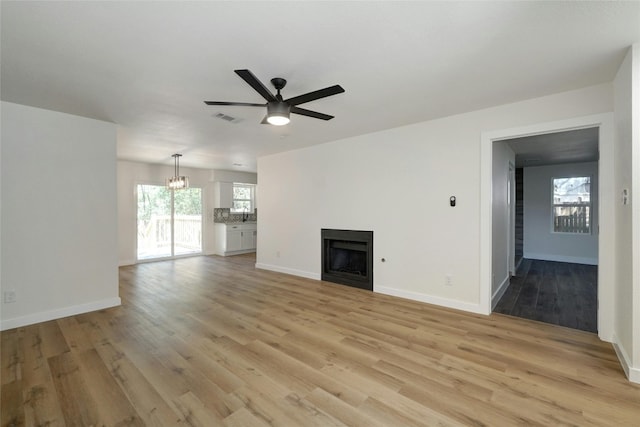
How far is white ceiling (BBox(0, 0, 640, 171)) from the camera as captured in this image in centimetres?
171

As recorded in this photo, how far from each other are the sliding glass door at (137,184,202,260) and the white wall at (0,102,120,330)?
3664 millimetres

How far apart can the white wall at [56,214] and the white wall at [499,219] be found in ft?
17.0

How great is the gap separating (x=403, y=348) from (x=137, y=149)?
583 centimetres

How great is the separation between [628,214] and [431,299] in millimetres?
2190

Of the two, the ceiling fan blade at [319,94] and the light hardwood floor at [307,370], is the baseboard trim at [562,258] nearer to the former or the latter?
the light hardwood floor at [307,370]

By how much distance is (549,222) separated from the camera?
23.4ft

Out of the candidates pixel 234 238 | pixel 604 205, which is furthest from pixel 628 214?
pixel 234 238

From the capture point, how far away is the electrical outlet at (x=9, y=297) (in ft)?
10.1

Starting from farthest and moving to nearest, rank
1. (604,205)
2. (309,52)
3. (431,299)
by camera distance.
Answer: (431,299)
(604,205)
(309,52)

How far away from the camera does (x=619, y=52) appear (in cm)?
216

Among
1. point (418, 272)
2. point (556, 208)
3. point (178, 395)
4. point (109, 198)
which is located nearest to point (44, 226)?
point (109, 198)

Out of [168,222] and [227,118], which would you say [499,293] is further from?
[168,222]

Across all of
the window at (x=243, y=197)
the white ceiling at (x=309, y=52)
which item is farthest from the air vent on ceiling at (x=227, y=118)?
the window at (x=243, y=197)

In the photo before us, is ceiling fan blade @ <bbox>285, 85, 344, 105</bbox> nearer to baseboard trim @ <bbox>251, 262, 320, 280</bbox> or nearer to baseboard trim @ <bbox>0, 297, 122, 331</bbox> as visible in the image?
baseboard trim @ <bbox>251, 262, 320, 280</bbox>
